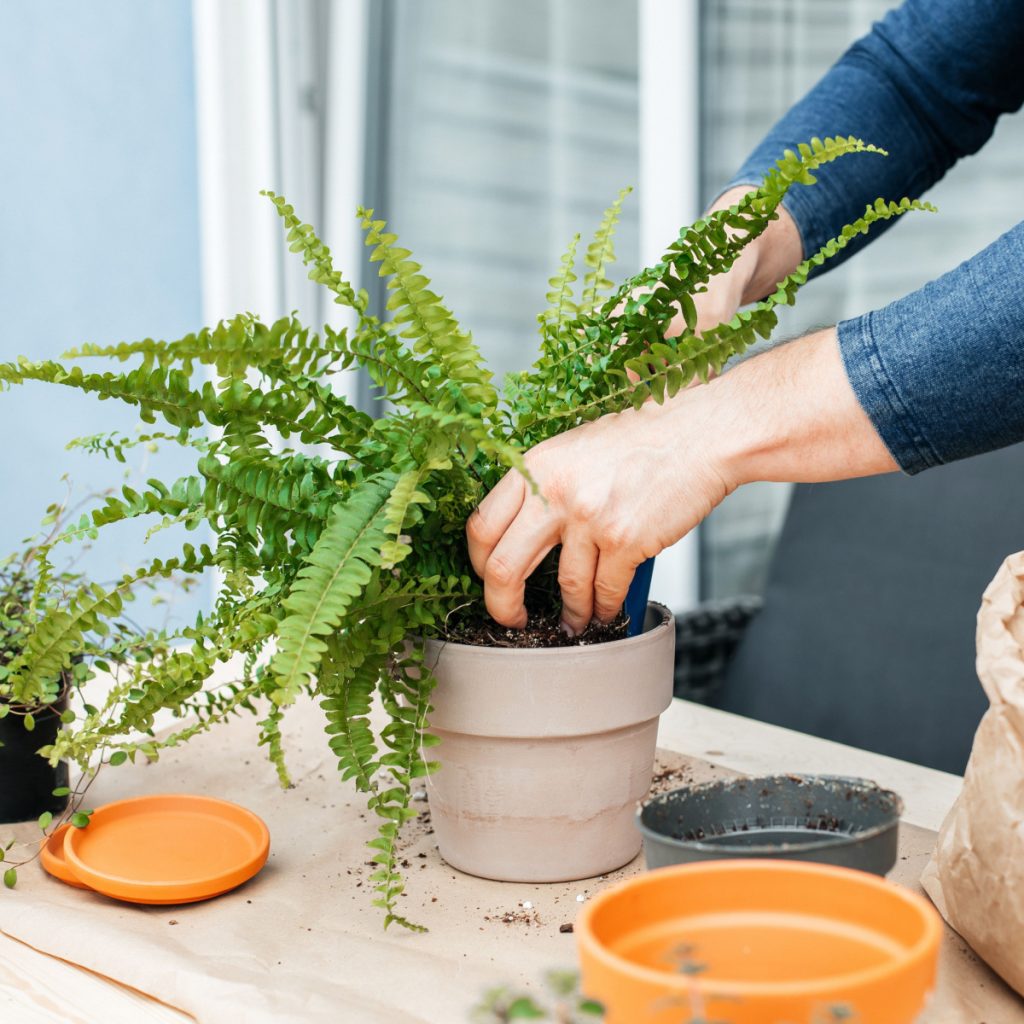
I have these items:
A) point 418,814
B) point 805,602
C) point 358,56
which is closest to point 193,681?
point 418,814

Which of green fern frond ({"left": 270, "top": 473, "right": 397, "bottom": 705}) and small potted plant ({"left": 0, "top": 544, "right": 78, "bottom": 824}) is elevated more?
green fern frond ({"left": 270, "top": 473, "right": 397, "bottom": 705})

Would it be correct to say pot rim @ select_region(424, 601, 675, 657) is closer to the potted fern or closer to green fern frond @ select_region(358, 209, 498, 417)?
the potted fern

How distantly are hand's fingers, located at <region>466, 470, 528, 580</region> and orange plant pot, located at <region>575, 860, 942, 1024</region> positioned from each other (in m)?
0.31

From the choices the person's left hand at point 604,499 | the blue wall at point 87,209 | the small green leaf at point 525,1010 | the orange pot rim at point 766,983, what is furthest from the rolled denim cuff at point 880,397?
the blue wall at point 87,209

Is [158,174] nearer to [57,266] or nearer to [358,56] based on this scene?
[57,266]

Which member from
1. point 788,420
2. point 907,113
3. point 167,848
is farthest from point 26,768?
point 907,113

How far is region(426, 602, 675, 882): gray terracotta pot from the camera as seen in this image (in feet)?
2.35

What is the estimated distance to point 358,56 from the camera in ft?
8.01

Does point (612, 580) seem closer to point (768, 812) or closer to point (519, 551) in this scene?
point (519, 551)

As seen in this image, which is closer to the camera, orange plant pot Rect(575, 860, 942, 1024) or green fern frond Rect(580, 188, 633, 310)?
orange plant pot Rect(575, 860, 942, 1024)

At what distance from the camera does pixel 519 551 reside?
0.70 metres

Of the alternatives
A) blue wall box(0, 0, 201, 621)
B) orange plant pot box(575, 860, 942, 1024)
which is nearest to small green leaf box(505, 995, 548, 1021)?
orange plant pot box(575, 860, 942, 1024)

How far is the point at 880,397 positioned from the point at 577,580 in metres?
0.23

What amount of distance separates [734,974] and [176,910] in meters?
0.44
